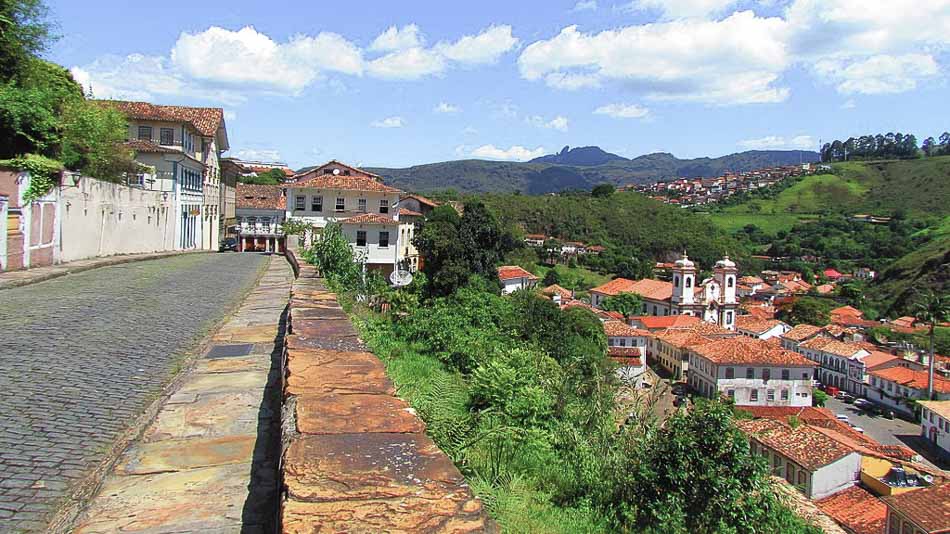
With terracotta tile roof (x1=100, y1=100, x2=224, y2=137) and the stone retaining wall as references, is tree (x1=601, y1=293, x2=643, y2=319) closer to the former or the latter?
terracotta tile roof (x1=100, y1=100, x2=224, y2=137)

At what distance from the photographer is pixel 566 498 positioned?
483cm

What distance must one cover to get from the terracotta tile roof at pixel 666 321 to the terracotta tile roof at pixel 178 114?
4647cm

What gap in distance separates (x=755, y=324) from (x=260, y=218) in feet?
189

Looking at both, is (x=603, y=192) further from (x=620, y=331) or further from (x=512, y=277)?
(x=620, y=331)

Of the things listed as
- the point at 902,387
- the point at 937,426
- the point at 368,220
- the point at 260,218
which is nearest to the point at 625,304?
the point at 902,387

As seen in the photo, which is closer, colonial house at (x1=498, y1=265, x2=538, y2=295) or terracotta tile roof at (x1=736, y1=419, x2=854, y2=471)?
terracotta tile roof at (x1=736, y1=419, x2=854, y2=471)

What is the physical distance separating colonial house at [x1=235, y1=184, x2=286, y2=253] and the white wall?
34.7 feet

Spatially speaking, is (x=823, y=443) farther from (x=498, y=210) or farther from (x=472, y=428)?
(x=498, y=210)

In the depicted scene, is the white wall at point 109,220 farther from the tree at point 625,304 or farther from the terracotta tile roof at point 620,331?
the tree at point 625,304

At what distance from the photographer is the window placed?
108 feet

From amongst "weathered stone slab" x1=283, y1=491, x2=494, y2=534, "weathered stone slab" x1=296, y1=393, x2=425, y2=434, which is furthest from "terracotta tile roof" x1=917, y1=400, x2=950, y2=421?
"weathered stone slab" x1=283, y1=491, x2=494, y2=534

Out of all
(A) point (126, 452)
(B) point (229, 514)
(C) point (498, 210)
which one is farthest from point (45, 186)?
(C) point (498, 210)

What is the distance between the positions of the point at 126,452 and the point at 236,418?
85 cm

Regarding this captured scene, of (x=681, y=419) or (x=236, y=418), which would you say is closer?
(x=236, y=418)
